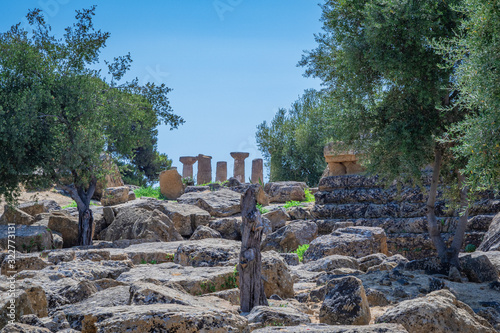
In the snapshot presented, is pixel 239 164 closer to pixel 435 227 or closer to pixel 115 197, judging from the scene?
pixel 115 197

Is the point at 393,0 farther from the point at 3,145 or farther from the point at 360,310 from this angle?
the point at 3,145

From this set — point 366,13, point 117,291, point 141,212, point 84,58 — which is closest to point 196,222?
point 141,212

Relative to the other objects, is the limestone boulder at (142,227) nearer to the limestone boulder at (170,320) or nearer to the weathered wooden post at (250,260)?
the weathered wooden post at (250,260)

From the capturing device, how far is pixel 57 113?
53.0ft

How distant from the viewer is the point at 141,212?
16531 millimetres

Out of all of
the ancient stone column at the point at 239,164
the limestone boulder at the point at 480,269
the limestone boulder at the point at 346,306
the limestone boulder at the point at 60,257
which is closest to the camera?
the limestone boulder at the point at 346,306

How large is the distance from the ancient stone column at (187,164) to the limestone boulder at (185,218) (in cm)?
2221

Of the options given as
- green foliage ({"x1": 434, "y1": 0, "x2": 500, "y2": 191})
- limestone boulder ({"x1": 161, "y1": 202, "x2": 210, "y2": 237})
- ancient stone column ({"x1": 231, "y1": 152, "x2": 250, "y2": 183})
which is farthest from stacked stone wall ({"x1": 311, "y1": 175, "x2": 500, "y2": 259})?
ancient stone column ({"x1": 231, "y1": 152, "x2": 250, "y2": 183})

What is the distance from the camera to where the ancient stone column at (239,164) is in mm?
40750

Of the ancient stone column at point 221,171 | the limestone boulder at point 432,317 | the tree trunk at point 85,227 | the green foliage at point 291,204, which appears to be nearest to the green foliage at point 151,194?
the green foliage at point 291,204

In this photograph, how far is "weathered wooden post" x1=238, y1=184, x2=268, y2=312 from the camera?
6.93 metres

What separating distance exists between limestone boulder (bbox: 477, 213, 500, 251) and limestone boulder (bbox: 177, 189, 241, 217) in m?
9.68

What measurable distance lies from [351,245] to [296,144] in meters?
22.4

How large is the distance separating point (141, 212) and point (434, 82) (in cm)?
985
